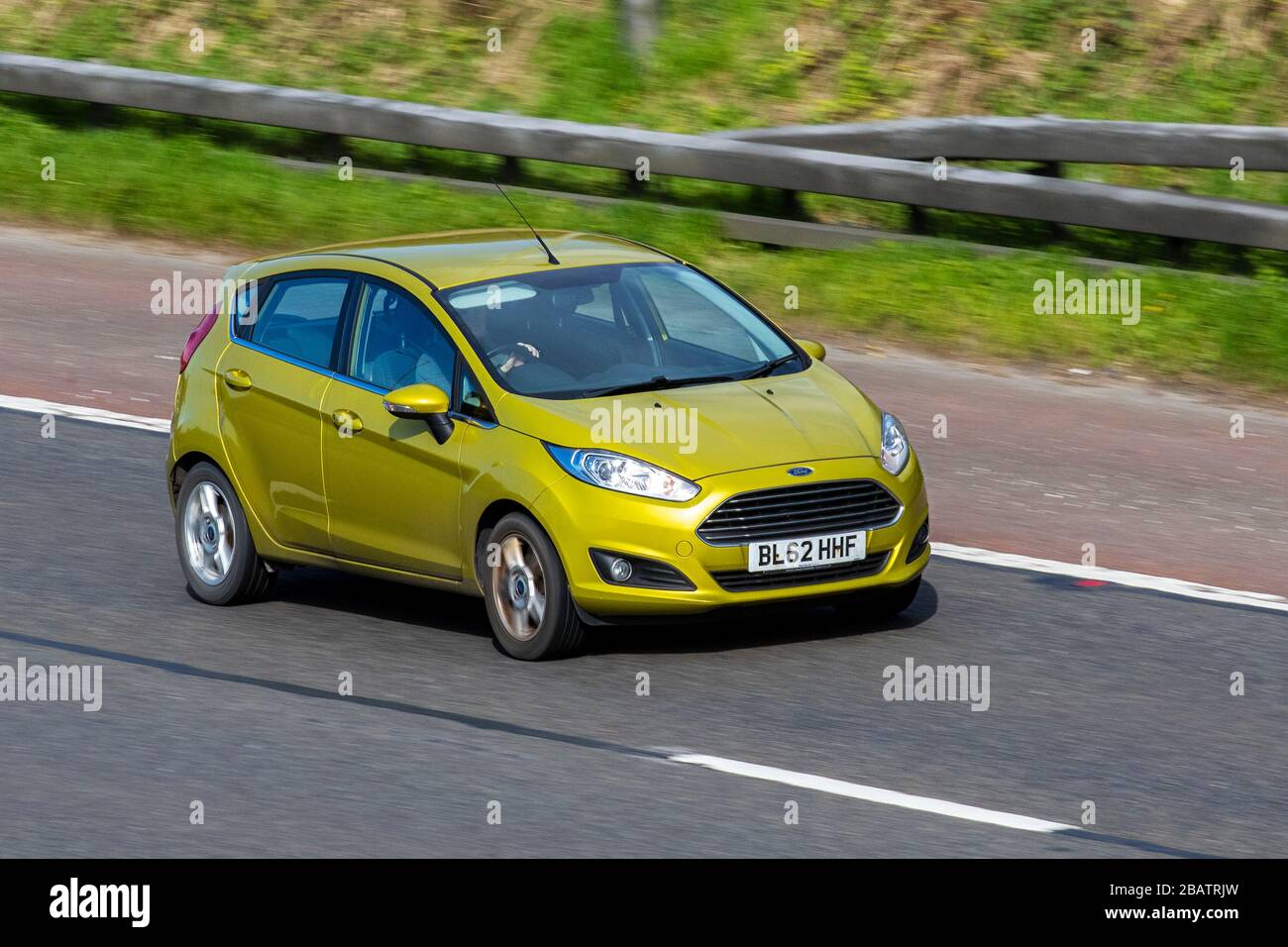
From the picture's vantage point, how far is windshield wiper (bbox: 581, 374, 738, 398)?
8.83 metres

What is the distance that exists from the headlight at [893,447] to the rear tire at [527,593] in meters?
1.43

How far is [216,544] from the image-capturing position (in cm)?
989

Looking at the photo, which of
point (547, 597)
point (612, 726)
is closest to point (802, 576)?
point (547, 597)

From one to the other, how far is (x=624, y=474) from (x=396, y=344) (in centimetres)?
147

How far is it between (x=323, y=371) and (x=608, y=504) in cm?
179

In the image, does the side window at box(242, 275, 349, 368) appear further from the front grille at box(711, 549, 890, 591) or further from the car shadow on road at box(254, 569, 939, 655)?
the front grille at box(711, 549, 890, 591)

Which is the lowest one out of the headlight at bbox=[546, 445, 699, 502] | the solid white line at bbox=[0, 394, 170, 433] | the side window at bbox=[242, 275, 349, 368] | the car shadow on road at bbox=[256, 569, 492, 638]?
the car shadow on road at bbox=[256, 569, 492, 638]

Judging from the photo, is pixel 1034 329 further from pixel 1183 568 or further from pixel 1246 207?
pixel 1183 568

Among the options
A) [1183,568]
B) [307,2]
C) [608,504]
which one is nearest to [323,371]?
[608,504]

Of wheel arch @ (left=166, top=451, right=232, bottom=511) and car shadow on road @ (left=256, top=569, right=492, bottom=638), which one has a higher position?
wheel arch @ (left=166, top=451, right=232, bottom=511)

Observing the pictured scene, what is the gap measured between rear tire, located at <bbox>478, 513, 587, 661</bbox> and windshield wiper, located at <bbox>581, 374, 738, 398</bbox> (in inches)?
25.5

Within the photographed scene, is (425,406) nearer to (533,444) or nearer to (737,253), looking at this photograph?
(533,444)

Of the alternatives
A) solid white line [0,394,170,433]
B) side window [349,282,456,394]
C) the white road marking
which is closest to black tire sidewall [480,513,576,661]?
side window [349,282,456,394]

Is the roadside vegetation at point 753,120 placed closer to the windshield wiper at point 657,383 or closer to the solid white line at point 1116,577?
the solid white line at point 1116,577
